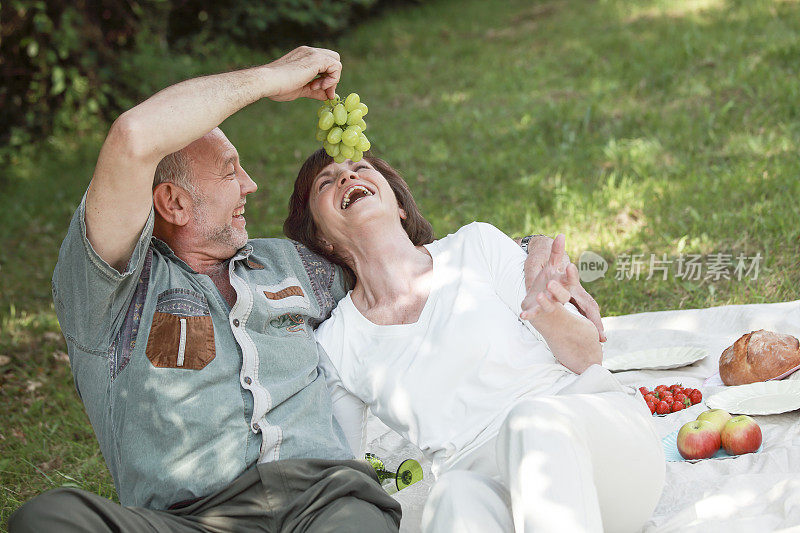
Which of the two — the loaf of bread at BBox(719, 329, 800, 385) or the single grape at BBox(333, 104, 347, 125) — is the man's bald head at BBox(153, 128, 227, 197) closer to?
the single grape at BBox(333, 104, 347, 125)

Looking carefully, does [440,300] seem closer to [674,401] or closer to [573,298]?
[573,298]

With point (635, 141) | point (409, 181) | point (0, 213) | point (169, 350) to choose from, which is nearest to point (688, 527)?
point (169, 350)

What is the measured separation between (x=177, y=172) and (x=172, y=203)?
0.36 feet

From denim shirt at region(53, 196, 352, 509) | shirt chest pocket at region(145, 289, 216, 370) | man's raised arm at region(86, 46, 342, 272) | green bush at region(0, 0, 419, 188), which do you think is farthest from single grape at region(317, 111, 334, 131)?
green bush at region(0, 0, 419, 188)

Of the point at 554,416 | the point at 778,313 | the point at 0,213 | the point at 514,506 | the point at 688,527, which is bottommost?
the point at 0,213

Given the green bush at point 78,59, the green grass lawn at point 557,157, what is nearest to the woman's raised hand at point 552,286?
the green grass lawn at point 557,157

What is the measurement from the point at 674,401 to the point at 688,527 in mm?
1017

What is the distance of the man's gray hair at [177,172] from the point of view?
2879 millimetres

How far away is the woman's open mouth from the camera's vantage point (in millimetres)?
3045

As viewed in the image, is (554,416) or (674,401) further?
(674,401)

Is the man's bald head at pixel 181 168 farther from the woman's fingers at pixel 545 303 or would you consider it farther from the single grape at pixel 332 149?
the woman's fingers at pixel 545 303

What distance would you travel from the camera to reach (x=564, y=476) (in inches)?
83.4

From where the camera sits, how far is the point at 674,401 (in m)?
3.50

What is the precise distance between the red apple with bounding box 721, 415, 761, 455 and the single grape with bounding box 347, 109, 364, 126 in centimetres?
179
